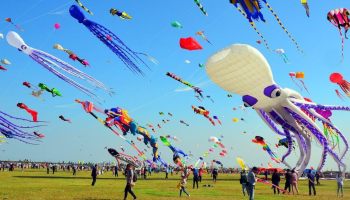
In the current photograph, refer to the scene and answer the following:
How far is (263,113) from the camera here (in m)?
30.1

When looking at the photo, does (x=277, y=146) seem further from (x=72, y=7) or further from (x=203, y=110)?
(x=72, y=7)

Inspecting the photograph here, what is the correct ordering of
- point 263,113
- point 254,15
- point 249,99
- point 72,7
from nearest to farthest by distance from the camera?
point 254,15, point 72,7, point 249,99, point 263,113

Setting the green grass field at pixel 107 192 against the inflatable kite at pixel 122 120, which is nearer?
the green grass field at pixel 107 192

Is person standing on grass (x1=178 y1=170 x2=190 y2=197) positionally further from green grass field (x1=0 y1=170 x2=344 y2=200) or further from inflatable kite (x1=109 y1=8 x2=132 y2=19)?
inflatable kite (x1=109 y1=8 x2=132 y2=19)

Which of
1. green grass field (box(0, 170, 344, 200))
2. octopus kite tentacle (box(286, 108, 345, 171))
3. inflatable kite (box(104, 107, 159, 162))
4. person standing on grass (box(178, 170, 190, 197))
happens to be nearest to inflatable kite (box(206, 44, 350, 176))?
octopus kite tentacle (box(286, 108, 345, 171))

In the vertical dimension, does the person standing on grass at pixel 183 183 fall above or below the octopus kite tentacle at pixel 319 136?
below

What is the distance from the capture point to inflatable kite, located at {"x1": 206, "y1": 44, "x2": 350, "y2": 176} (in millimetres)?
22875

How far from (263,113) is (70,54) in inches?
609

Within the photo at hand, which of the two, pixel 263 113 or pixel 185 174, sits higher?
pixel 263 113

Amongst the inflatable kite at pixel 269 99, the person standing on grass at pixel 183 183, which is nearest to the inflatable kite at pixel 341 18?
the inflatable kite at pixel 269 99

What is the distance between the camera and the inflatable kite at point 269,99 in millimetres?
22875

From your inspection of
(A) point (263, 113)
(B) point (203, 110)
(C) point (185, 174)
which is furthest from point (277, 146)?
(C) point (185, 174)

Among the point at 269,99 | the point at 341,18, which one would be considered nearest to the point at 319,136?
the point at 269,99

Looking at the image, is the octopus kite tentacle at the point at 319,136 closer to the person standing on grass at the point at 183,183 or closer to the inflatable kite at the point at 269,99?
the inflatable kite at the point at 269,99
